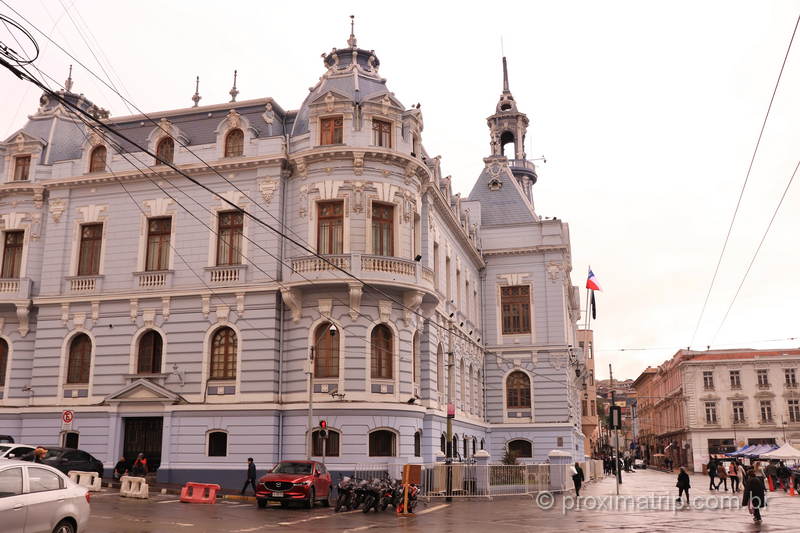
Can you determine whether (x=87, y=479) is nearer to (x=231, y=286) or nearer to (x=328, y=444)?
(x=328, y=444)

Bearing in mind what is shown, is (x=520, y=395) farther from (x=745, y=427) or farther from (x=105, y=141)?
(x=745, y=427)

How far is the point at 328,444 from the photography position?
98.5 ft

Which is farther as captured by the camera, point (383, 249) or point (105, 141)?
point (105, 141)

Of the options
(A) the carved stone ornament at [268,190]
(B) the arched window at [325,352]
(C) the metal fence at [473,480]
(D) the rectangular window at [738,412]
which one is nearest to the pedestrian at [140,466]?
(B) the arched window at [325,352]

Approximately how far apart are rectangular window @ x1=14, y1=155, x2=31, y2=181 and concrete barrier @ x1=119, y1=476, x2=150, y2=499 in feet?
59.7

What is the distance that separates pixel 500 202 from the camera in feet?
174

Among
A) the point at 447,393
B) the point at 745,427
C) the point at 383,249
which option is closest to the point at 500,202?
the point at 447,393

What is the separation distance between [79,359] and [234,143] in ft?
39.1

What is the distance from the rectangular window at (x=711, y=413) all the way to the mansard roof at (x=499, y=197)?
46.2 metres

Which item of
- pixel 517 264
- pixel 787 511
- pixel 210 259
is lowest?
pixel 787 511

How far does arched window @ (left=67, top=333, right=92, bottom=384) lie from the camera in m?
33.8

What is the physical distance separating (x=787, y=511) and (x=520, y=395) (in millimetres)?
21921

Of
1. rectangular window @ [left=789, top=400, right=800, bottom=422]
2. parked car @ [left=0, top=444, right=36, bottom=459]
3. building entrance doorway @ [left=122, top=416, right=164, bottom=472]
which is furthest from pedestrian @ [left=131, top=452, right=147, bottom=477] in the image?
rectangular window @ [left=789, top=400, right=800, bottom=422]

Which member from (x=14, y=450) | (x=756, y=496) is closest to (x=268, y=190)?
(x=14, y=450)
